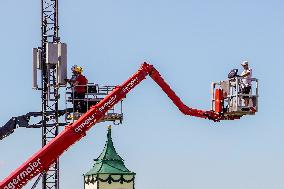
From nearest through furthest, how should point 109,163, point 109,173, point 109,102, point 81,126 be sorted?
point 81,126 < point 109,102 < point 109,173 < point 109,163

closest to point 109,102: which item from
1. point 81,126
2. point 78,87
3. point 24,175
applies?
point 81,126

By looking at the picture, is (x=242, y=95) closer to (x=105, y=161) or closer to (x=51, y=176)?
(x=51, y=176)

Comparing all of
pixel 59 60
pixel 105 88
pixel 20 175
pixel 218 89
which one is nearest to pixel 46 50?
pixel 59 60

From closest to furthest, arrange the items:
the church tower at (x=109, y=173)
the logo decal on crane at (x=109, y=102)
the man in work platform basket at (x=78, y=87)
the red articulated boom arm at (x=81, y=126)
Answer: the red articulated boom arm at (x=81, y=126) → the logo decal on crane at (x=109, y=102) → the man in work platform basket at (x=78, y=87) → the church tower at (x=109, y=173)

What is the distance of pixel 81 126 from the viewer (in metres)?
34.6

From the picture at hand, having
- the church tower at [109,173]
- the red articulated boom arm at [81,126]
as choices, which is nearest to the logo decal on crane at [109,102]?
the red articulated boom arm at [81,126]

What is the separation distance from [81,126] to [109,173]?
6365 centimetres

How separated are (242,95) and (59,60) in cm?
960

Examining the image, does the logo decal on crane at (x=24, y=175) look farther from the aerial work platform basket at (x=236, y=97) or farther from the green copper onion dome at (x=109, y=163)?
the green copper onion dome at (x=109, y=163)

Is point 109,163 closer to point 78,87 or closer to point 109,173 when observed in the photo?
point 109,173

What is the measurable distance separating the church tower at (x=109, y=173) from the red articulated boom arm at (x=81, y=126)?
191 ft

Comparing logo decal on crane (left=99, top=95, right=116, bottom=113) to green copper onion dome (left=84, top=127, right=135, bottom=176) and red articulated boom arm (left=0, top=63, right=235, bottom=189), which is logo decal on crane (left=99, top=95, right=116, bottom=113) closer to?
red articulated boom arm (left=0, top=63, right=235, bottom=189)

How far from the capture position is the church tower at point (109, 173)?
97.8 metres

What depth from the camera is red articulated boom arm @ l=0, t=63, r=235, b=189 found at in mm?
32406
